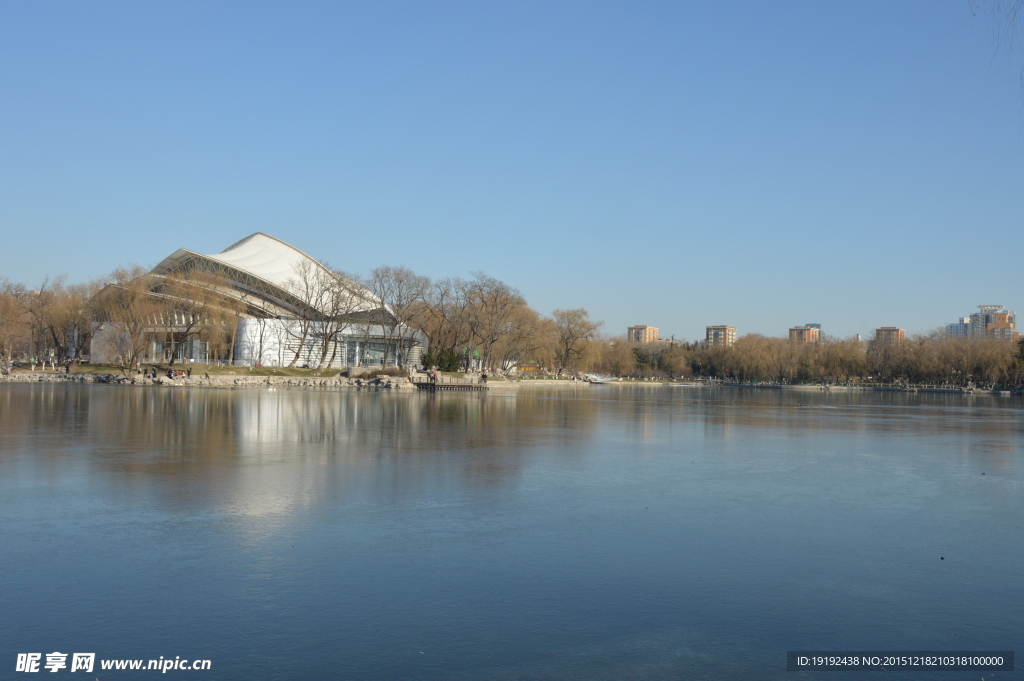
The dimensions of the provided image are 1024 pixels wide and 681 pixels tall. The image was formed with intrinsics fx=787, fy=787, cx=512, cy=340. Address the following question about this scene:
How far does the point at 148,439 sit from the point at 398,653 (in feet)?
39.9

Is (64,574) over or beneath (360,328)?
beneath

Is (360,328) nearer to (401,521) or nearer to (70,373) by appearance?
(70,373)

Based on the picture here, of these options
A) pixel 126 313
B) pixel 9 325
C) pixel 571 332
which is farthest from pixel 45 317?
pixel 571 332

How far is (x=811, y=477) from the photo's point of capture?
12.3m

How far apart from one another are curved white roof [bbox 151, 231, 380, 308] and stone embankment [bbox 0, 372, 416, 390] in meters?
14.3

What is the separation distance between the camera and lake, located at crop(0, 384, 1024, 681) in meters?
4.83

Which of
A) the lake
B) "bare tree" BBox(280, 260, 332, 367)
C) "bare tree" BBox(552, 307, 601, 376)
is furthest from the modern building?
the lake

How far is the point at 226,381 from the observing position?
44.8m

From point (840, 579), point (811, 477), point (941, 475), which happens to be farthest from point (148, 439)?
point (941, 475)

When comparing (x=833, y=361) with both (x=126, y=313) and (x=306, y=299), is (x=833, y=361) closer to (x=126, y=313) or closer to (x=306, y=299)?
(x=306, y=299)

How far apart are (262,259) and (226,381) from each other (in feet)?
86.5

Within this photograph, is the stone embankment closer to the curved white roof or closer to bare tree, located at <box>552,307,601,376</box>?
the curved white roof

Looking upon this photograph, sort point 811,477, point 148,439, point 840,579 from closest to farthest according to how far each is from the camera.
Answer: point 840,579 → point 811,477 → point 148,439

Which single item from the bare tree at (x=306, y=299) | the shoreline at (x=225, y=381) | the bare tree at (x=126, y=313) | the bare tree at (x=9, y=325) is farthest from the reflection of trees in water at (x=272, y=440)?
the bare tree at (x=306, y=299)
